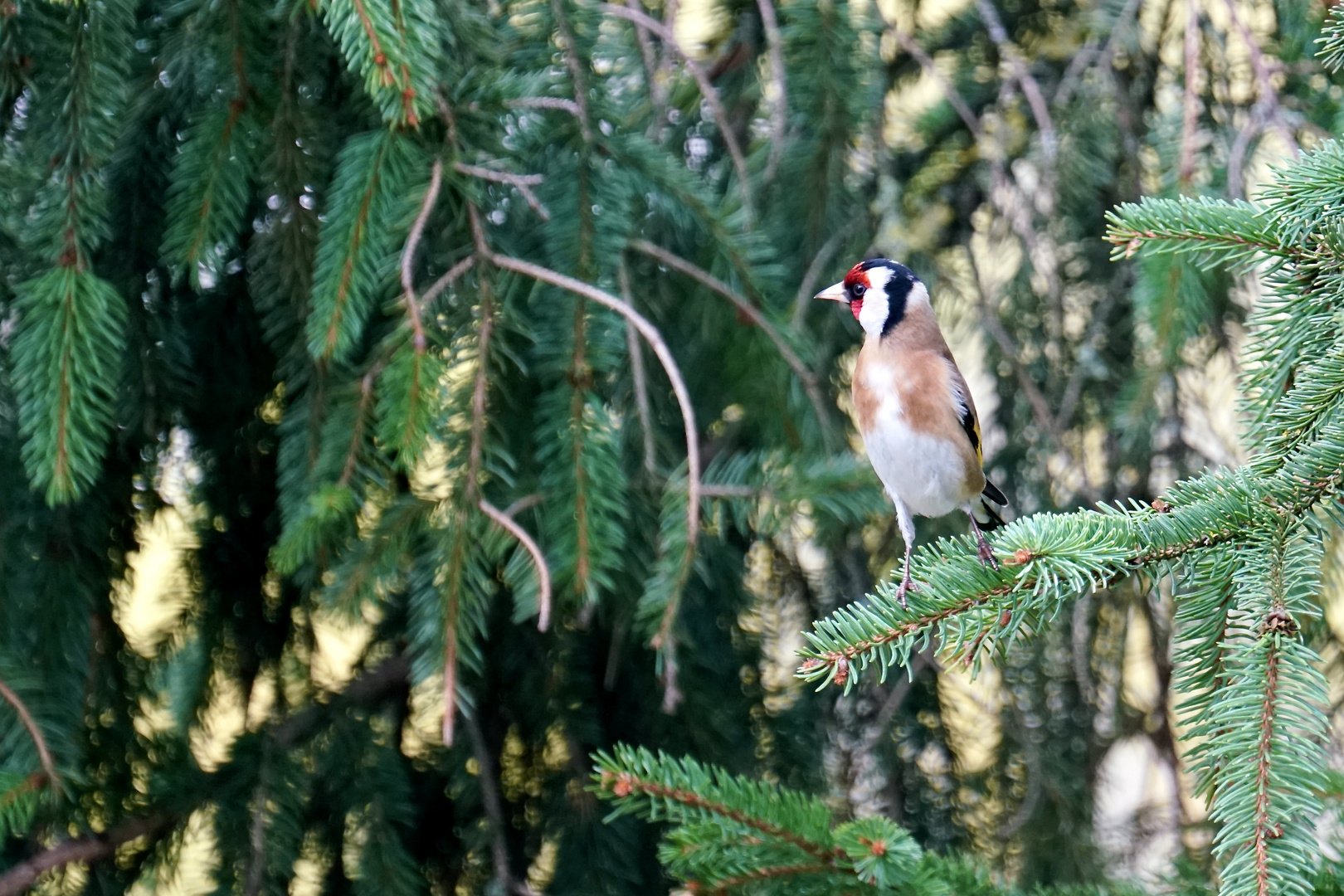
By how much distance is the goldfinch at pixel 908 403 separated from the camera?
2459mm

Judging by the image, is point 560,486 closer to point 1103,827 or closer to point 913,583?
point 913,583

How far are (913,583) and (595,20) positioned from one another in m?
1.08

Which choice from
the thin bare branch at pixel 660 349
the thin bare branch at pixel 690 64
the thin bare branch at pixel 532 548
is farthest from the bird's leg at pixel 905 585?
the thin bare branch at pixel 690 64

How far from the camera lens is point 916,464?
245 centimetres

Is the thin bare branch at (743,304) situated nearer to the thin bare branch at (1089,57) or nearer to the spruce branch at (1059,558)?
the spruce branch at (1059,558)

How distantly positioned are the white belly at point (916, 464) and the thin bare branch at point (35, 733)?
1.49 metres

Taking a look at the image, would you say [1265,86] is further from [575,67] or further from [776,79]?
[575,67]

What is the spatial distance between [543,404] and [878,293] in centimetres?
88

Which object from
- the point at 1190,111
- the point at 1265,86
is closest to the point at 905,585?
the point at 1190,111

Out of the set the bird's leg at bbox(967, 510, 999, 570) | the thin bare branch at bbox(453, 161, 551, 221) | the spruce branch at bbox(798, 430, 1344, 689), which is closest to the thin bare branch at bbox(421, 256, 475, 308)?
the thin bare branch at bbox(453, 161, 551, 221)

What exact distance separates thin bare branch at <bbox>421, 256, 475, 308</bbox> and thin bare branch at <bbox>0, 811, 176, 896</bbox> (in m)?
1.10

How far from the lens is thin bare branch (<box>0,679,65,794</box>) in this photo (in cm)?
190

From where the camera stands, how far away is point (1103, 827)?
9.76 feet

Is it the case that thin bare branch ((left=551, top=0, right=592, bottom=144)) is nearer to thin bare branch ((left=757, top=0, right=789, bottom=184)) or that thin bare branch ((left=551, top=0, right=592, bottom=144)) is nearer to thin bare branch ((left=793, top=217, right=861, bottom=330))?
thin bare branch ((left=757, top=0, right=789, bottom=184))
